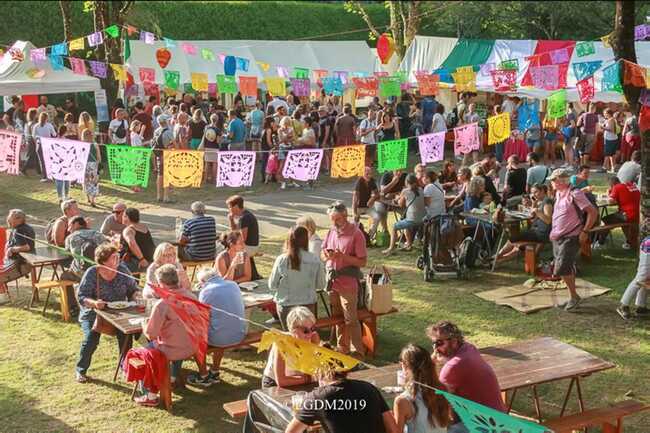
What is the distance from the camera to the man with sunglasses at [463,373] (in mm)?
5703

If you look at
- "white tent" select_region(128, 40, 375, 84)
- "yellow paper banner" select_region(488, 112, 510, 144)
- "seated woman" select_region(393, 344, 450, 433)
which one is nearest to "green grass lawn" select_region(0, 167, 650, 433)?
"seated woman" select_region(393, 344, 450, 433)

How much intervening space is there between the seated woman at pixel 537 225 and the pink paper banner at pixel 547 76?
6133 mm

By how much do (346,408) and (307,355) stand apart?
1.71 feet

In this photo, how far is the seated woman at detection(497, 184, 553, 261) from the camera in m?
11.4

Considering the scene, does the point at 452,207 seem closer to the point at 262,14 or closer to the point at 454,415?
the point at 454,415

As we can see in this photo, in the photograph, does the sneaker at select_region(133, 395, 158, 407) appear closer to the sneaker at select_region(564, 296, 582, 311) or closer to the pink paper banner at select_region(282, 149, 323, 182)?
the sneaker at select_region(564, 296, 582, 311)

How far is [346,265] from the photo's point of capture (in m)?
8.21

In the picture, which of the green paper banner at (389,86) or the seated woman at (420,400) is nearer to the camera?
the seated woman at (420,400)

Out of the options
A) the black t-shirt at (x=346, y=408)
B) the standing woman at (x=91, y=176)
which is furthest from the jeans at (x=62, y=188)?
the black t-shirt at (x=346, y=408)

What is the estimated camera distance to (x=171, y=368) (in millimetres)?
7703

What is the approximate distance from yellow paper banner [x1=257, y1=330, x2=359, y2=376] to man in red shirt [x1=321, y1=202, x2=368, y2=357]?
2.53m

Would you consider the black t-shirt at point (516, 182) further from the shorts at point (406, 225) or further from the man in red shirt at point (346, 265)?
the man in red shirt at point (346, 265)

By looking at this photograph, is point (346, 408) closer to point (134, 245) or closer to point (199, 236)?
point (134, 245)

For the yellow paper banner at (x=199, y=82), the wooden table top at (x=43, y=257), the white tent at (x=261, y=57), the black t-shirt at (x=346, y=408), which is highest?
the white tent at (x=261, y=57)
